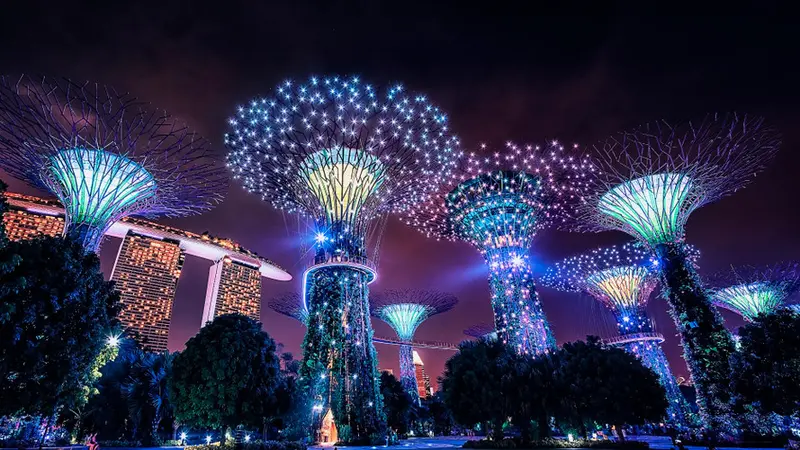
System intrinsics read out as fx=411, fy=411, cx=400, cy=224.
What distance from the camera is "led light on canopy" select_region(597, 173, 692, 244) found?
98.4ft

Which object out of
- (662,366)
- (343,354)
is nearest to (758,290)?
(662,366)

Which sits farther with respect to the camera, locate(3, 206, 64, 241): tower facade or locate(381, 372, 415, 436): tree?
locate(3, 206, 64, 241): tower facade

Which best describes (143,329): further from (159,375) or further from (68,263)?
(68,263)

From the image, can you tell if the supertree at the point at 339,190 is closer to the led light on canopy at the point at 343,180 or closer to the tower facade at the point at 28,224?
the led light on canopy at the point at 343,180

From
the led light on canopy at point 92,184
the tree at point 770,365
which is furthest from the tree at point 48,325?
the tree at point 770,365

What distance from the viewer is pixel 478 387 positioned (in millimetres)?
25562

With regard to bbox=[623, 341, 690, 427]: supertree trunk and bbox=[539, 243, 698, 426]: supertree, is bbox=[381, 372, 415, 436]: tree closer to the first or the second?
bbox=[539, 243, 698, 426]: supertree

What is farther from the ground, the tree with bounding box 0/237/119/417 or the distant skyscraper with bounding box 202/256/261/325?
the distant skyscraper with bounding box 202/256/261/325

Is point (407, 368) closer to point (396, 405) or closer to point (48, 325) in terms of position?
point (396, 405)

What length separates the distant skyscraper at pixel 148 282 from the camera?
356 feet

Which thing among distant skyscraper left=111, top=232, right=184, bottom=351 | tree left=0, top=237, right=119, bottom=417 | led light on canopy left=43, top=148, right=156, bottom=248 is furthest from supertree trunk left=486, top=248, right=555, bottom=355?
distant skyscraper left=111, top=232, right=184, bottom=351

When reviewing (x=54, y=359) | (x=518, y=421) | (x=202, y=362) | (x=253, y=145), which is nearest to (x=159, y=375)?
(x=202, y=362)

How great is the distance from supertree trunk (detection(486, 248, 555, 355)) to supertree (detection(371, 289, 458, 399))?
27515 mm

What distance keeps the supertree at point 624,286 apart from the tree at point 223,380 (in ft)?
126
